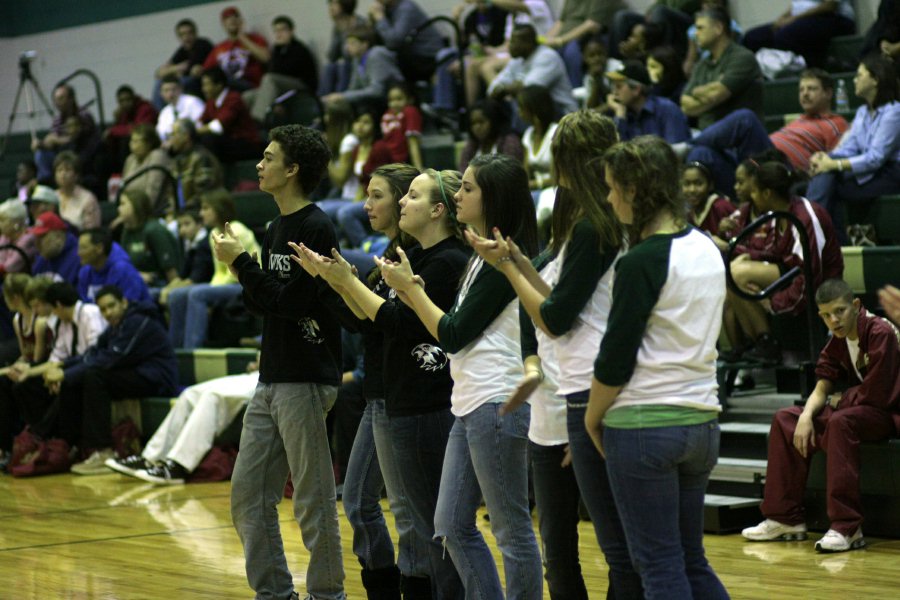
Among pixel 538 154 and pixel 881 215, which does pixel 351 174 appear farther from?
pixel 881 215

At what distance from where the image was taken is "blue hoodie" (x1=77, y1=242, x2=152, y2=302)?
29.6ft

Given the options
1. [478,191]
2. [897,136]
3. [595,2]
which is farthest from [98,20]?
[478,191]

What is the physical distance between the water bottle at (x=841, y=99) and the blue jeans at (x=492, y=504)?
578 cm

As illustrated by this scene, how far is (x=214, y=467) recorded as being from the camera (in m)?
8.06

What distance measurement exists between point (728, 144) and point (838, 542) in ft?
9.98

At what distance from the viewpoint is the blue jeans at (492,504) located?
11.3 feet

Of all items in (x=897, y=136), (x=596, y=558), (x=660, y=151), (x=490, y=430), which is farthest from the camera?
(x=897, y=136)

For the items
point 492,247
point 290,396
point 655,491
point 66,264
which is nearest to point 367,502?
point 290,396

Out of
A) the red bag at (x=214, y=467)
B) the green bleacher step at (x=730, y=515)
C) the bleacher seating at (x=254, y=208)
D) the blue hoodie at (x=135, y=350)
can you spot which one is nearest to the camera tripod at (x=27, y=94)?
the bleacher seating at (x=254, y=208)

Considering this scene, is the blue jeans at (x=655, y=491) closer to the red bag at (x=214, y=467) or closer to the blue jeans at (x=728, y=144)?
the blue jeans at (x=728, y=144)

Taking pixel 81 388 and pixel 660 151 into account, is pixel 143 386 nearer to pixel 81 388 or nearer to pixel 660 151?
pixel 81 388

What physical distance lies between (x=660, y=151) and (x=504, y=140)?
19.4 feet

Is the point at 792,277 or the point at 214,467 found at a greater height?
the point at 792,277

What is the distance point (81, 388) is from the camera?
873 centimetres
